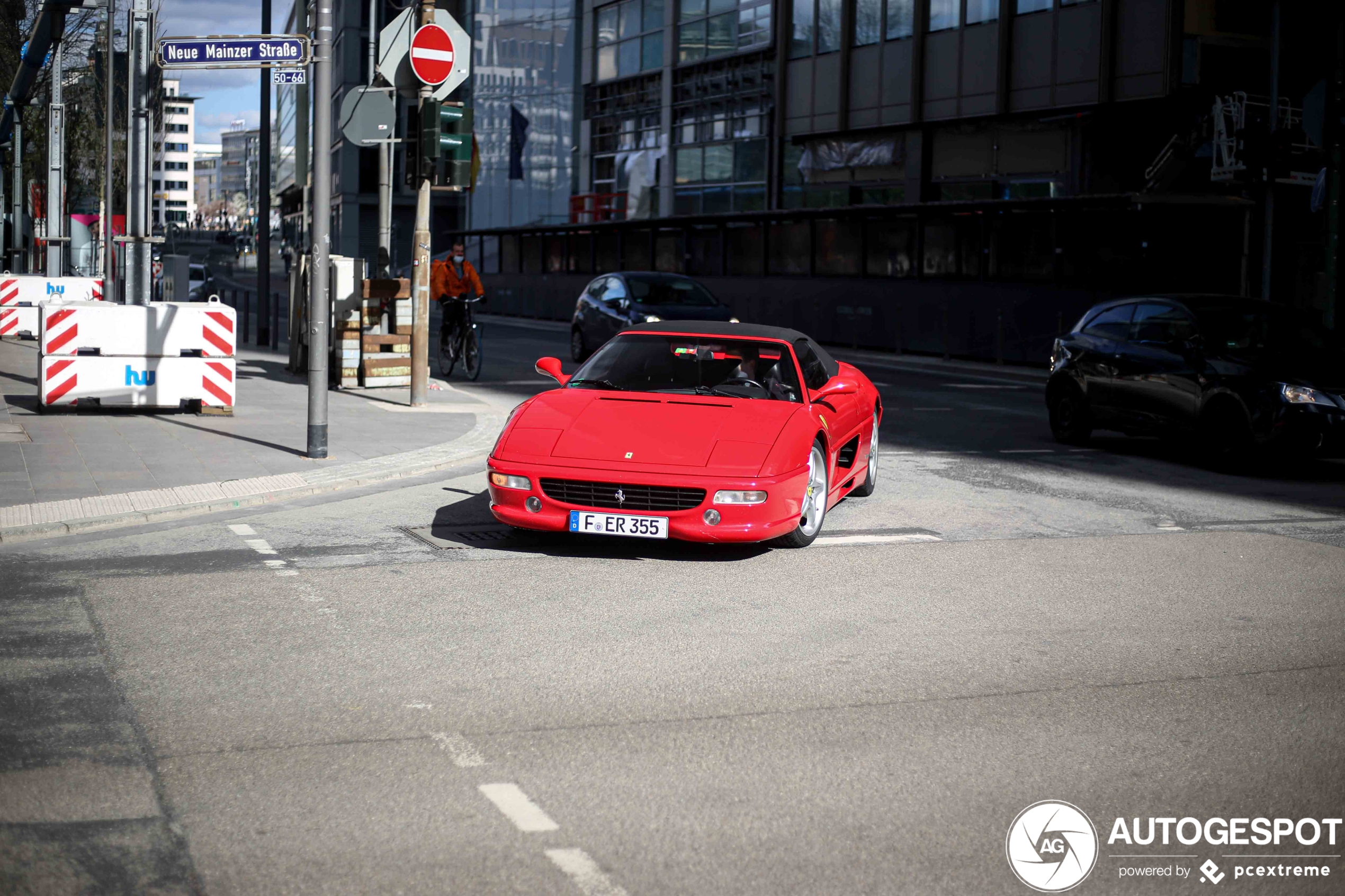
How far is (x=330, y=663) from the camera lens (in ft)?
20.0

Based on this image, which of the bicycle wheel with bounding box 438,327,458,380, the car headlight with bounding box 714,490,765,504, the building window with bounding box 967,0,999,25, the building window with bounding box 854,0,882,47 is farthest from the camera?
the building window with bounding box 854,0,882,47

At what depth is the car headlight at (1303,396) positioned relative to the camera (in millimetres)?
12664

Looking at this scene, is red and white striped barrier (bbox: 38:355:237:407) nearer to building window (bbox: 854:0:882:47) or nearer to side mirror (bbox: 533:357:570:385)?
side mirror (bbox: 533:357:570:385)

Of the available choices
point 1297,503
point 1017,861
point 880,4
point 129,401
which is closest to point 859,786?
point 1017,861

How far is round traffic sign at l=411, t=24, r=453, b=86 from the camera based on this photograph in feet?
51.2

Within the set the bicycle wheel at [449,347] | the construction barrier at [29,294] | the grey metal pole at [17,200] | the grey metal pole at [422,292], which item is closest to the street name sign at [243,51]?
the grey metal pole at [422,292]

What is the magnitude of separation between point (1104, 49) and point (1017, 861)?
92.4ft

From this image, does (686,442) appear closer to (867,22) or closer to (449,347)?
(449,347)

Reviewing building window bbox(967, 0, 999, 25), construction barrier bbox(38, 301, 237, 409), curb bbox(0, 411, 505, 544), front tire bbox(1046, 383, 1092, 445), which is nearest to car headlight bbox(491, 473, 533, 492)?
curb bbox(0, 411, 505, 544)

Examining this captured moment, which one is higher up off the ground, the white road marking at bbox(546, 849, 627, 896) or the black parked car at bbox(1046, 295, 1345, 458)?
the black parked car at bbox(1046, 295, 1345, 458)

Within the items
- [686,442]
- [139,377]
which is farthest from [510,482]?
[139,377]

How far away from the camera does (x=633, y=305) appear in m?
24.7

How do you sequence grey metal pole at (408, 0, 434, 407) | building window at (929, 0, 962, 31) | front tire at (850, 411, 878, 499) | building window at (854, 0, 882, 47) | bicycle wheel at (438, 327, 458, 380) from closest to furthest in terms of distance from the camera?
front tire at (850, 411, 878, 499)
grey metal pole at (408, 0, 434, 407)
bicycle wheel at (438, 327, 458, 380)
building window at (929, 0, 962, 31)
building window at (854, 0, 882, 47)

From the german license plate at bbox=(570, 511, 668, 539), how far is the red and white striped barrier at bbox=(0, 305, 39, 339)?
77.4 ft
